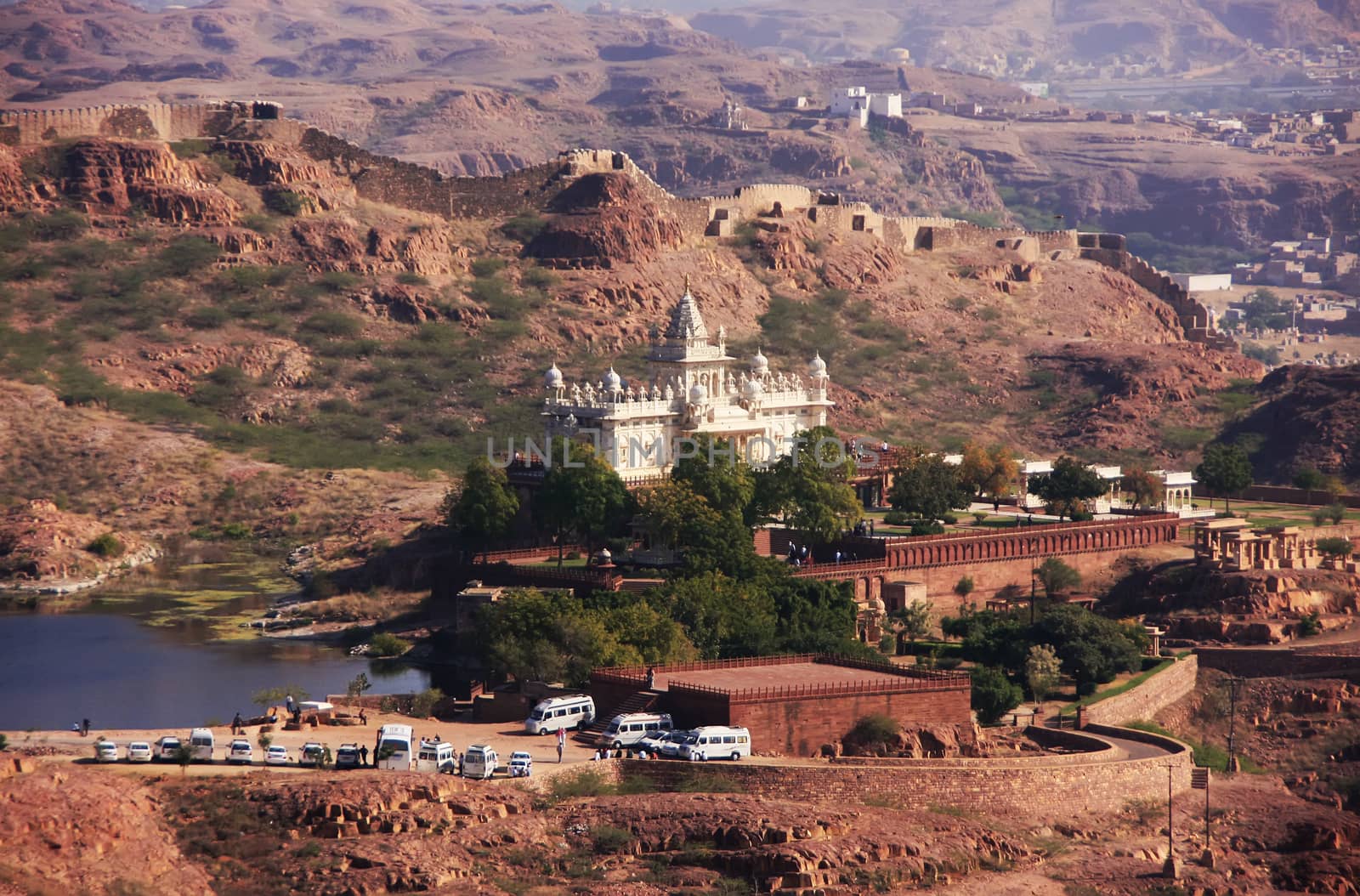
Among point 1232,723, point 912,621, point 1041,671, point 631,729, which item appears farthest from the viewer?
point 912,621

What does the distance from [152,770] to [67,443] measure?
61.2 metres

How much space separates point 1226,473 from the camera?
125312 millimetres

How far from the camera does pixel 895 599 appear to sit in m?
106

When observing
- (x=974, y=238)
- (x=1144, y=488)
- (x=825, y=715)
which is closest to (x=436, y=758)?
(x=825, y=715)

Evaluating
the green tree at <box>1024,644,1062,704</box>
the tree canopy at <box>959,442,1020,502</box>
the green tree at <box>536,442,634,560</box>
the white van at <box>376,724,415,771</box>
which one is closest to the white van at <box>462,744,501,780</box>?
the white van at <box>376,724,415,771</box>

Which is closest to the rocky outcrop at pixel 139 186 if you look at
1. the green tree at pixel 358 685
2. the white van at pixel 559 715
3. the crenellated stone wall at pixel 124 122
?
the crenellated stone wall at pixel 124 122

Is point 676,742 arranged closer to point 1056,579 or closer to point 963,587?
point 963,587

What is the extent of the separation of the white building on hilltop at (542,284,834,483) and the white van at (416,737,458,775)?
3817 centimetres

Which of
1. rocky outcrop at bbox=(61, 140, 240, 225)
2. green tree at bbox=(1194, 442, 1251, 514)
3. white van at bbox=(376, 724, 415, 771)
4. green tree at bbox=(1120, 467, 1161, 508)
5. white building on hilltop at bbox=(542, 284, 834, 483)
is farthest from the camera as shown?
rocky outcrop at bbox=(61, 140, 240, 225)

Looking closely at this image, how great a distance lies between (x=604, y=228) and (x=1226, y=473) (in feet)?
145

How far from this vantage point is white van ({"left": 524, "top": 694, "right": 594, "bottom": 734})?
82375mm

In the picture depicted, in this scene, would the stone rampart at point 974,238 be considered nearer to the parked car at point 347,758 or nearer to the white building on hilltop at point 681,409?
the white building on hilltop at point 681,409

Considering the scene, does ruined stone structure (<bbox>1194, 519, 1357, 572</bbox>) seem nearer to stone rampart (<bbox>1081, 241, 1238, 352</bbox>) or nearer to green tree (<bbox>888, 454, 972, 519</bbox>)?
green tree (<bbox>888, 454, 972, 519</bbox>)

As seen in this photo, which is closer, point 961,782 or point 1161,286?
point 961,782
